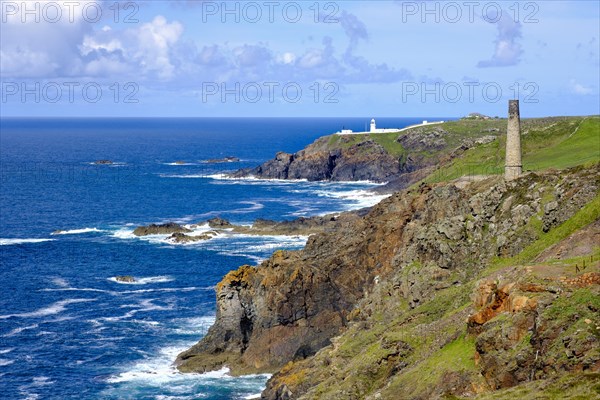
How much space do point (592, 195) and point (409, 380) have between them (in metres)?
21.6

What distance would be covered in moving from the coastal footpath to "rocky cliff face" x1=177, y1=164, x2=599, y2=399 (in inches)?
4.9

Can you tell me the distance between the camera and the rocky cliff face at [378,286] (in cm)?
5438

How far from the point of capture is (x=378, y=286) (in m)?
68.6

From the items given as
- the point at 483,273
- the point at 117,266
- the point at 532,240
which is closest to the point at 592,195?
the point at 532,240

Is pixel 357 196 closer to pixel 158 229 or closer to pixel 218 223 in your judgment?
pixel 218 223

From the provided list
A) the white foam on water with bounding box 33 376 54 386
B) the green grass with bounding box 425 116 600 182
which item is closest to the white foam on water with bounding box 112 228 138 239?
the green grass with bounding box 425 116 600 182

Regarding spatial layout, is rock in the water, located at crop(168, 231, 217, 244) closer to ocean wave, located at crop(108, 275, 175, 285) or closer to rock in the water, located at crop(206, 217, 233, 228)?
rock in the water, located at crop(206, 217, 233, 228)

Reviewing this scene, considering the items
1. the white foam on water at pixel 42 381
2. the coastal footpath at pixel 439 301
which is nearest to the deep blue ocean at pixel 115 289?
the white foam on water at pixel 42 381

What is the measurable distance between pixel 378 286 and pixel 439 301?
10602 mm

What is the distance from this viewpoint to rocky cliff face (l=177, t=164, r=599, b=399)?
54375 mm

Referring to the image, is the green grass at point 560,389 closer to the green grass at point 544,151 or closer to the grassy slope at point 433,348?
the grassy slope at point 433,348

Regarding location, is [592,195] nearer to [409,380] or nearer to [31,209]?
[409,380]

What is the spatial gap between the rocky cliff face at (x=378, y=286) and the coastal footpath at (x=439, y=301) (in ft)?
0.41

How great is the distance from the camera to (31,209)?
164m
